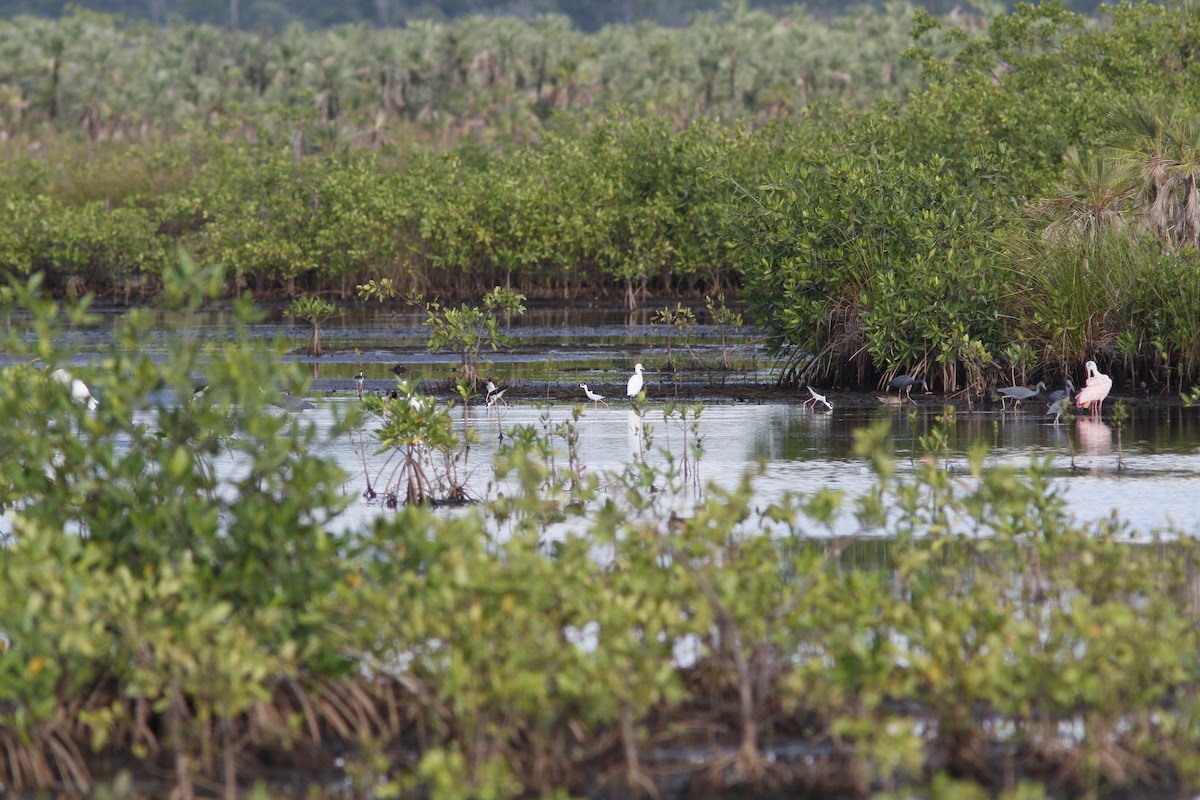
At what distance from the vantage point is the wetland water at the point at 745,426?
13211 millimetres

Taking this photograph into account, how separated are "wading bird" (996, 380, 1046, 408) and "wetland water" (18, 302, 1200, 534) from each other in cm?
17

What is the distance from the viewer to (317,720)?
7.26 m

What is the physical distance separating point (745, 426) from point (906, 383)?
8.05 ft

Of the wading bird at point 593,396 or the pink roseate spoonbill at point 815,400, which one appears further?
the wading bird at point 593,396

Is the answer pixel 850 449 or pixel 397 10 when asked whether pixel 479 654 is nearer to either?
pixel 850 449

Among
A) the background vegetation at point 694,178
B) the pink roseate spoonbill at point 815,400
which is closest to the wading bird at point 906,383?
the background vegetation at point 694,178

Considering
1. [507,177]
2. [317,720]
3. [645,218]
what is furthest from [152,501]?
[507,177]

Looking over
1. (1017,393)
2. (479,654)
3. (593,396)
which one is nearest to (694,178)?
(593,396)

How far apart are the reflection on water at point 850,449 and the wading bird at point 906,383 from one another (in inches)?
15.6

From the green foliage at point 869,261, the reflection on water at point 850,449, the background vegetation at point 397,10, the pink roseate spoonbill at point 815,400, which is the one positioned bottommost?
the reflection on water at point 850,449

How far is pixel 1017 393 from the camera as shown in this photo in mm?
18219

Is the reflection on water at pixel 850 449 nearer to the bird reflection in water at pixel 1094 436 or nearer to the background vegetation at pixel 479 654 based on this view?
the bird reflection in water at pixel 1094 436

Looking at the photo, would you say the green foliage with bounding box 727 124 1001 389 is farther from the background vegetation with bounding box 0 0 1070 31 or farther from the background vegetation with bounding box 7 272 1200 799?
the background vegetation with bounding box 0 0 1070 31

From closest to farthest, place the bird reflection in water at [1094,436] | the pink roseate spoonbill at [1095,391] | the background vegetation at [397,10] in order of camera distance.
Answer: the bird reflection in water at [1094,436] → the pink roseate spoonbill at [1095,391] → the background vegetation at [397,10]
